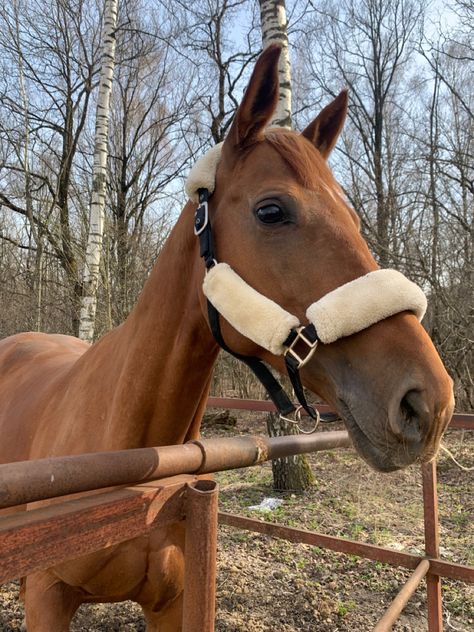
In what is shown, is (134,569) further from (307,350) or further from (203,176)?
(203,176)

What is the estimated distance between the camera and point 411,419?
3.42ft

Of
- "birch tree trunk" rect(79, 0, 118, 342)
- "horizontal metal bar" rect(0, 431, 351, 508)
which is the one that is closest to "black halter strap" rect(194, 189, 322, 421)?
"horizontal metal bar" rect(0, 431, 351, 508)

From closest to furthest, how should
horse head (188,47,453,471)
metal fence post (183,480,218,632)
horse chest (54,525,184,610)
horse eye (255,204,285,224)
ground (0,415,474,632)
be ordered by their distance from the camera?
metal fence post (183,480,218,632)
horse head (188,47,453,471)
horse eye (255,204,285,224)
horse chest (54,525,184,610)
ground (0,415,474,632)

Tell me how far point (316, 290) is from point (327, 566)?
2987 millimetres

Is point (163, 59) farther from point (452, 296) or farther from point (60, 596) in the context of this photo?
point (60, 596)

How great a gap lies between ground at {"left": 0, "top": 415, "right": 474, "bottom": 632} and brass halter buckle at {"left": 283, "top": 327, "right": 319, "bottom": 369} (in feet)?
7.30

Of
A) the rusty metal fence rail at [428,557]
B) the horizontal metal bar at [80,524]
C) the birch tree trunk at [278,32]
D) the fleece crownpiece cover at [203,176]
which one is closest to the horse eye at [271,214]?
the fleece crownpiece cover at [203,176]

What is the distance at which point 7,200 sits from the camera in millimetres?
13352

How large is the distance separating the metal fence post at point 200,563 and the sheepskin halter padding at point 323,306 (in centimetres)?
45

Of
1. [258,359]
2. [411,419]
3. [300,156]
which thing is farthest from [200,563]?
[300,156]

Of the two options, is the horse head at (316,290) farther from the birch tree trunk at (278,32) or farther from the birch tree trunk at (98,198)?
the birch tree trunk at (98,198)

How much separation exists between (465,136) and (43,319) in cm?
1141

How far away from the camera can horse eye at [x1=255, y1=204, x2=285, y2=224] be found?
4.32ft

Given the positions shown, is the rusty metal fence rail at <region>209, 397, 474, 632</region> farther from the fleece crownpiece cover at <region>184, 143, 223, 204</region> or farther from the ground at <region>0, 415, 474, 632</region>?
the fleece crownpiece cover at <region>184, 143, 223, 204</region>
